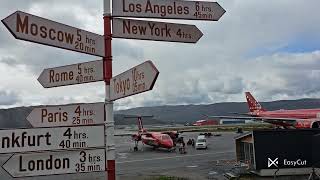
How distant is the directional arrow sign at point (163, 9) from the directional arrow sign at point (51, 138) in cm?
152

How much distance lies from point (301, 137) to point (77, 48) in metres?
18.4

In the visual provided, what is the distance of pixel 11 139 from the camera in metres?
4.88

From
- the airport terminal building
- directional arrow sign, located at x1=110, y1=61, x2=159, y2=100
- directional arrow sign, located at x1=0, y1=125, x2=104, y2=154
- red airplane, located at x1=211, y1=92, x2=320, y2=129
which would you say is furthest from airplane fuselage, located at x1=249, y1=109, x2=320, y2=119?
directional arrow sign, located at x1=0, y1=125, x2=104, y2=154

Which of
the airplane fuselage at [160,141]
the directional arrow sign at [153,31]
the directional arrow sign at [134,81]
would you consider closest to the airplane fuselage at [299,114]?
the airplane fuselage at [160,141]

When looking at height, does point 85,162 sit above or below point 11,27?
below

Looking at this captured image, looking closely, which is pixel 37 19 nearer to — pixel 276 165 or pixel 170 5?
pixel 170 5

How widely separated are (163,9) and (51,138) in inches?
84.6

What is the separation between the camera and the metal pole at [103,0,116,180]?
5.31m

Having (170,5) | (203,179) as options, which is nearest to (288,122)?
(203,179)

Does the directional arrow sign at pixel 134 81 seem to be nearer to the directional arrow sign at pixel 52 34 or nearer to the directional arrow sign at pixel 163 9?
the directional arrow sign at pixel 52 34

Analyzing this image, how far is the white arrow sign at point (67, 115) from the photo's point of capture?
552 cm

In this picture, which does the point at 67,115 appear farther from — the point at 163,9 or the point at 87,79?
the point at 163,9

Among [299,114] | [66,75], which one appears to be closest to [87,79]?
[66,75]

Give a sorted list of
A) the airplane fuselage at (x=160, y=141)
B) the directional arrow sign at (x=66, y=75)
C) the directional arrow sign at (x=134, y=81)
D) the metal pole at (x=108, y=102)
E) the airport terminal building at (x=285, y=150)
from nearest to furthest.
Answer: the directional arrow sign at (x=134, y=81)
the metal pole at (x=108, y=102)
the directional arrow sign at (x=66, y=75)
the airport terminal building at (x=285, y=150)
the airplane fuselage at (x=160, y=141)
